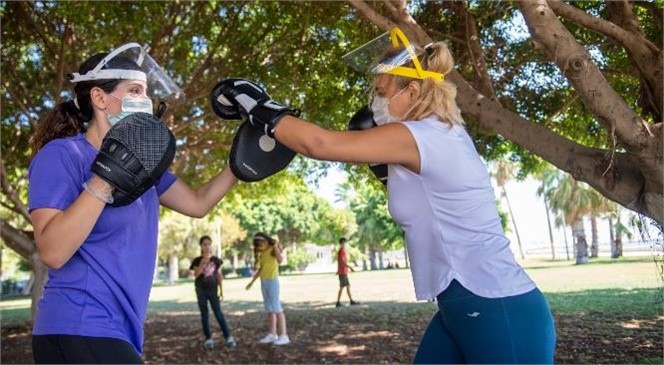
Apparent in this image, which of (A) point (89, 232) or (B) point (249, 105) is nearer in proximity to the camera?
(A) point (89, 232)

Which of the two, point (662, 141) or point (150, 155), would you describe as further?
point (662, 141)

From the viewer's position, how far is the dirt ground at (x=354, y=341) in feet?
25.6

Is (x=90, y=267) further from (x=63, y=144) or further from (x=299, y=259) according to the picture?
(x=299, y=259)

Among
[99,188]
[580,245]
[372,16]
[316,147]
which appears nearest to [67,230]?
[99,188]

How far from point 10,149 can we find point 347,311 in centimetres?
858

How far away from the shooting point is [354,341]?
987 centimetres

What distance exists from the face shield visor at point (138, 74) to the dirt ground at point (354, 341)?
580 cm

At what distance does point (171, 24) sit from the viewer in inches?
440

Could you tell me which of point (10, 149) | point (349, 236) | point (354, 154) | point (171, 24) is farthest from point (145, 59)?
point (349, 236)

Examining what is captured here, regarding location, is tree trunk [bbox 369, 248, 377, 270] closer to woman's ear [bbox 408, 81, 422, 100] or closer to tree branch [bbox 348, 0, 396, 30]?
tree branch [bbox 348, 0, 396, 30]

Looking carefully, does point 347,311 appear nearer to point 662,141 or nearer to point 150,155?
point 662,141

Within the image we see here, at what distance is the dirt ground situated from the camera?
307 inches

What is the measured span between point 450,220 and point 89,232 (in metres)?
1.39

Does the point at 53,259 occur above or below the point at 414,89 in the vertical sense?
below
